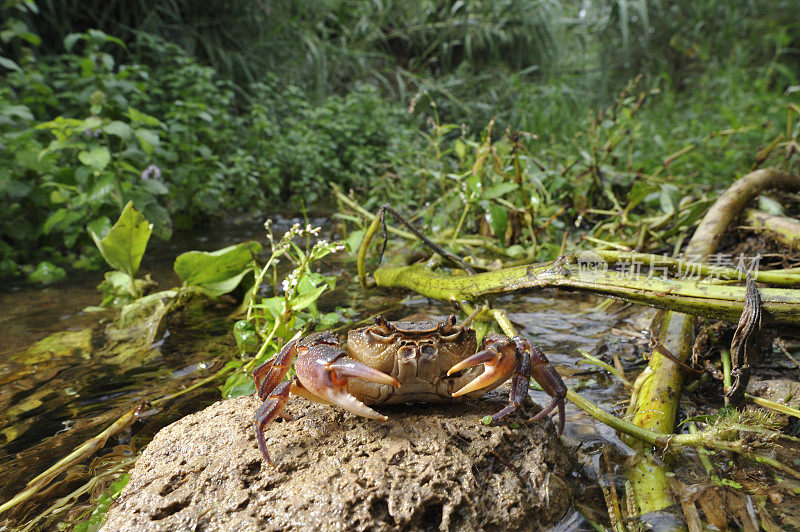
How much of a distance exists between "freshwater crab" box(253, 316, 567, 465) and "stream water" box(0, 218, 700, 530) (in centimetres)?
43

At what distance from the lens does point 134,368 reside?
265cm

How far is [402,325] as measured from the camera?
5.56 feet

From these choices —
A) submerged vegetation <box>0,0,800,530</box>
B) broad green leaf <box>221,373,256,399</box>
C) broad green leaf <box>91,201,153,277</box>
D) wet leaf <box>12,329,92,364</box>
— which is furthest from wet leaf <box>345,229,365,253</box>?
wet leaf <box>12,329,92,364</box>

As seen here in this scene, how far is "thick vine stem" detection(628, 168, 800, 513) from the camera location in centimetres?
162

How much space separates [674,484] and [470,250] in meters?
2.54

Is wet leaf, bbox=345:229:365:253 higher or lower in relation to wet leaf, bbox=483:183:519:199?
lower

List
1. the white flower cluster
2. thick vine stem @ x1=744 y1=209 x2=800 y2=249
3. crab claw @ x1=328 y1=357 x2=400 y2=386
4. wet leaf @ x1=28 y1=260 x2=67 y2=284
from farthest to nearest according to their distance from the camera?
wet leaf @ x1=28 y1=260 x2=67 y2=284 < thick vine stem @ x1=744 y1=209 x2=800 y2=249 < the white flower cluster < crab claw @ x1=328 y1=357 x2=400 y2=386

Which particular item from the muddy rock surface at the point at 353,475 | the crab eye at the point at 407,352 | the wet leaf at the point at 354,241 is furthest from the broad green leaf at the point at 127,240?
the crab eye at the point at 407,352

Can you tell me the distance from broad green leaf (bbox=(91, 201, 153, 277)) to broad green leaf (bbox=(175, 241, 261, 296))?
0.28 metres

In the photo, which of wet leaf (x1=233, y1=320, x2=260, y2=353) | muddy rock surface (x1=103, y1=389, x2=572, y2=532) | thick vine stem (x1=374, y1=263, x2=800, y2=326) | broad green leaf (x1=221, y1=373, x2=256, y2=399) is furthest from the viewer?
wet leaf (x1=233, y1=320, x2=260, y2=353)

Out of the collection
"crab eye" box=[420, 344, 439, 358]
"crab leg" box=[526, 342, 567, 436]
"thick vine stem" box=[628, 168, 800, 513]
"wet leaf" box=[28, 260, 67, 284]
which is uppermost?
"crab eye" box=[420, 344, 439, 358]

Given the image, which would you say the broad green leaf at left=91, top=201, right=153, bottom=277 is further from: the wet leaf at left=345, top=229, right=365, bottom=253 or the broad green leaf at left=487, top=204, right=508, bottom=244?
the broad green leaf at left=487, top=204, right=508, bottom=244

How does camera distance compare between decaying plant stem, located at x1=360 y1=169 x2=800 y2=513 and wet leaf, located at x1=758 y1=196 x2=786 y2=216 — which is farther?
wet leaf, located at x1=758 y1=196 x2=786 y2=216

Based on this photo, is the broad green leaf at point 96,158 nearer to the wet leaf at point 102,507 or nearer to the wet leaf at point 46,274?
the wet leaf at point 46,274
